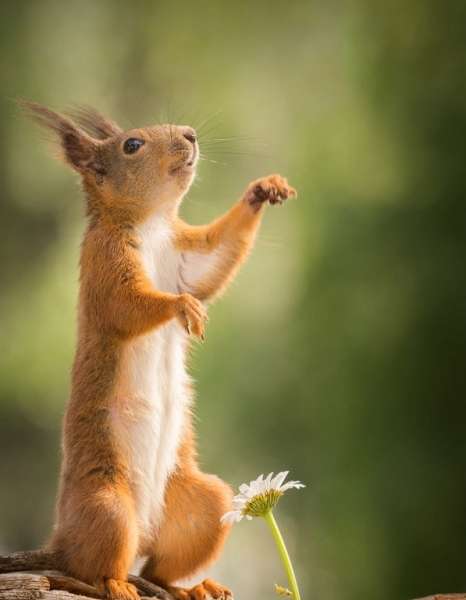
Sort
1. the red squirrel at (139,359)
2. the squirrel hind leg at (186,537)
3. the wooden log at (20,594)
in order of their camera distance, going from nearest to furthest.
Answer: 1. the wooden log at (20,594)
2. the red squirrel at (139,359)
3. the squirrel hind leg at (186,537)

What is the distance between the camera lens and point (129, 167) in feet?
5.90

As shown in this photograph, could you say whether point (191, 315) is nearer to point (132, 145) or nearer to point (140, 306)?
point (140, 306)

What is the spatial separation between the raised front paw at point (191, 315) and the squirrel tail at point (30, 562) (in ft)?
1.48

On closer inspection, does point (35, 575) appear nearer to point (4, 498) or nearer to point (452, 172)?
point (4, 498)

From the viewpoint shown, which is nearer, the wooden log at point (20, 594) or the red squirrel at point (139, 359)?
the wooden log at point (20, 594)

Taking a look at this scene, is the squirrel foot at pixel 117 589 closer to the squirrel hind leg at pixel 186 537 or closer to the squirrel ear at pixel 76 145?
the squirrel hind leg at pixel 186 537

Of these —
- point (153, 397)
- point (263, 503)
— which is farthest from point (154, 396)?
point (263, 503)

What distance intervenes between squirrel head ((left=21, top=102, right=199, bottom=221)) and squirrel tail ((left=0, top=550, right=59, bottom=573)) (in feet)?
2.05

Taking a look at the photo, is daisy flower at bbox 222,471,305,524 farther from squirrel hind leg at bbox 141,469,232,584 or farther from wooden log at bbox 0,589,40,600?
wooden log at bbox 0,589,40,600

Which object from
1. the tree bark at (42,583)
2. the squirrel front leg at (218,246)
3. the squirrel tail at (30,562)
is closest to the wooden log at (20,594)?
the tree bark at (42,583)

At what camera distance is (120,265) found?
1.72m

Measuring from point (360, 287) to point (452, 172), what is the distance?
0.40 m

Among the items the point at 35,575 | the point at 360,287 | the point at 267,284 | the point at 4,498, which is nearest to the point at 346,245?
the point at 360,287

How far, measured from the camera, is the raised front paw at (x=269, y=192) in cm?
183
